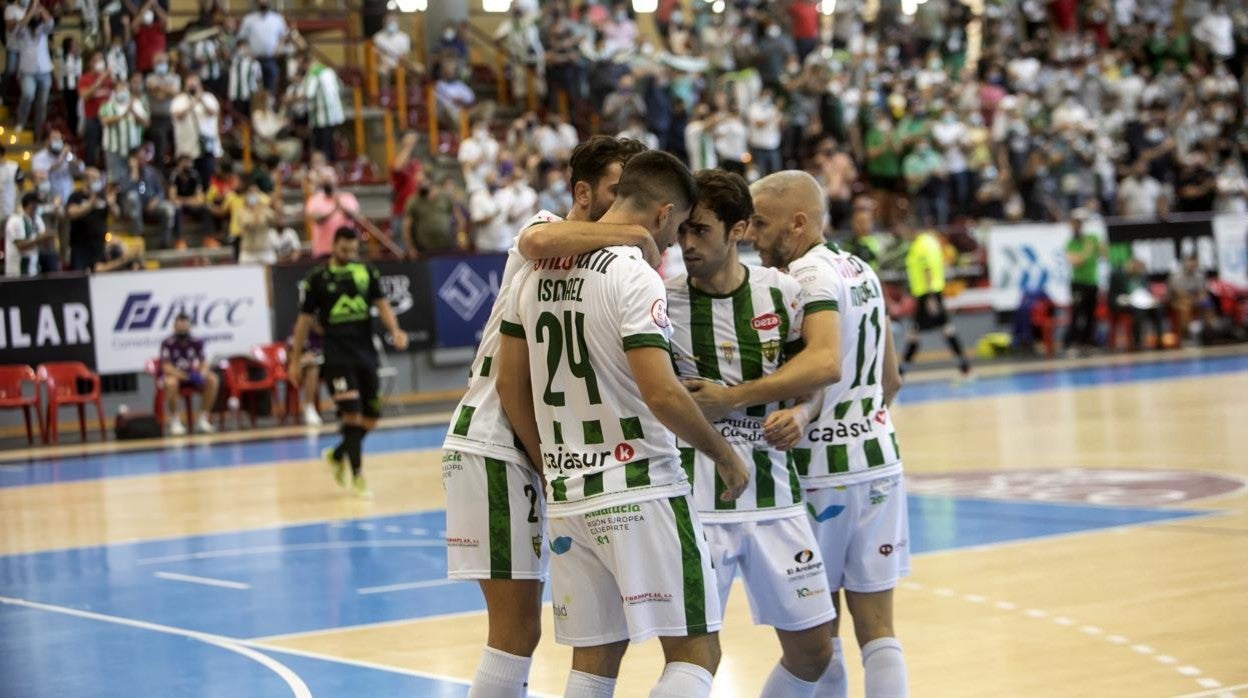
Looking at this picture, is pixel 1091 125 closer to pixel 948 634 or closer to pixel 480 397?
pixel 948 634

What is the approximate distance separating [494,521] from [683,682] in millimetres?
924

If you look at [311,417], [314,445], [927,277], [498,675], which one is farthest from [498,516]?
[927,277]

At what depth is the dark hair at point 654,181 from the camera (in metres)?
5.09

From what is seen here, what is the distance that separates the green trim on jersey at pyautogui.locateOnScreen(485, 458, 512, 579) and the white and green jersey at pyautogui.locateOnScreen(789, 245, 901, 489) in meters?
1.16

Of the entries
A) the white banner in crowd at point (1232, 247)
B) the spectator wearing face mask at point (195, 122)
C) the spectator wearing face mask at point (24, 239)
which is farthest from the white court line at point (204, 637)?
the white banner in crowd at point (1232, 247)

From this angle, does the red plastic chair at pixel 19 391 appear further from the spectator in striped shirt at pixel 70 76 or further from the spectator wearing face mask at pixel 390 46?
the spectator wearing face mask at pixel 390 46

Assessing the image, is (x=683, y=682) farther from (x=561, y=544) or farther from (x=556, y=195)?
(x=556, y=195)

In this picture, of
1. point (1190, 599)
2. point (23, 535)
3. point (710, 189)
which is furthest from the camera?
point (23, 535)

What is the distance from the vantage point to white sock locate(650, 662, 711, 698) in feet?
16.4

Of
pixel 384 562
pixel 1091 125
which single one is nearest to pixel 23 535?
pixel 384 562

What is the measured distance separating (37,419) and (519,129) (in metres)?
9.53

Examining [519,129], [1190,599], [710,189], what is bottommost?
[1190,599]

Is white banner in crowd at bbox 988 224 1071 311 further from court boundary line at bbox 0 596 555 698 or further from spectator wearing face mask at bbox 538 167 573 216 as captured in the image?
court boundary line at bbox 0 596 555 698

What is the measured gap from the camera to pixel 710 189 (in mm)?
5590
